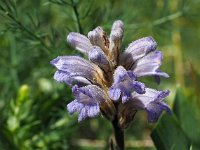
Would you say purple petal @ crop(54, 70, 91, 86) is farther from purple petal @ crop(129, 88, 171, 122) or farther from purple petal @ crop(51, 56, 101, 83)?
purple petal @ crop(129, 88, 171, 122)

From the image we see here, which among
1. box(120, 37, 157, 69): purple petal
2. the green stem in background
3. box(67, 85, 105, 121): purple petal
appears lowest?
the green stem in background

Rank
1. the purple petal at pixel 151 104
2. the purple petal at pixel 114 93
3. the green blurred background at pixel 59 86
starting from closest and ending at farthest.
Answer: the purple petal at pixel 114 93 → the purple petal at pixel 151 104 → the green blurred background at pixel 59 86

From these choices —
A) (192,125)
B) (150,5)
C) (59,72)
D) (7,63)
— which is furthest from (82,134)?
(59,72)

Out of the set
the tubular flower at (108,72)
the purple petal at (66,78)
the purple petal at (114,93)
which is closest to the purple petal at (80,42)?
the tubular flower at (108,72)

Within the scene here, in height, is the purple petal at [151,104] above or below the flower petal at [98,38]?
below

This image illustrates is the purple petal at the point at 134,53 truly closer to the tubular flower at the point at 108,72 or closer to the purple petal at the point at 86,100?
the tubular flower at the point at 108,72

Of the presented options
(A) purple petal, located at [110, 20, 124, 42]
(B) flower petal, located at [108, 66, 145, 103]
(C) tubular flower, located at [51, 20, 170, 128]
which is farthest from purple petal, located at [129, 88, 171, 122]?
(A) purple petal, located at [110, 20, 124, 42]

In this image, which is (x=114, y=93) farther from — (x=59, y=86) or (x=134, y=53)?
(x=59, y=86)

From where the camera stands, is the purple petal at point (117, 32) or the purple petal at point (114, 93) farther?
the purple petal at point (117, 32)
